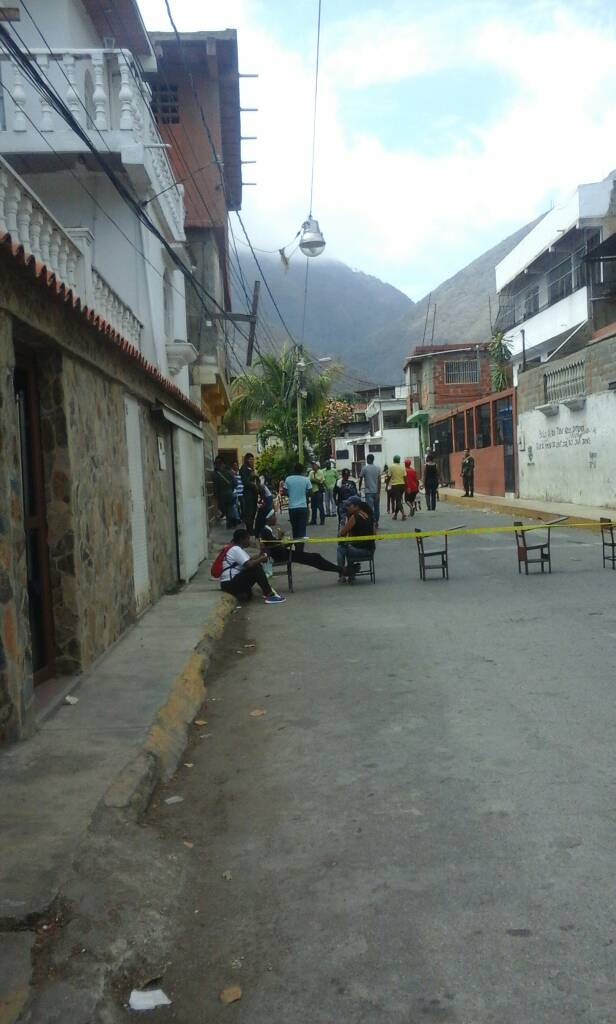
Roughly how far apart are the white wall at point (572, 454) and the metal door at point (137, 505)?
51.8ft

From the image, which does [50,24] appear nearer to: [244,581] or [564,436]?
[244,581]

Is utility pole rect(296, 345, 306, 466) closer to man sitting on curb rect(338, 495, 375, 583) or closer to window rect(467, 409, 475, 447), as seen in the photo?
window rect(467, 409, 475, 447)

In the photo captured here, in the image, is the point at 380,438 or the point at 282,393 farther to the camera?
the point at 380,438

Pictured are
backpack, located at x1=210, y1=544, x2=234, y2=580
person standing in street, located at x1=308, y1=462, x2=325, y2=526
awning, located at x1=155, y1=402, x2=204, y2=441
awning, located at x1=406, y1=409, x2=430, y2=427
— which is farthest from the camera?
awning, located at x1=406, y1=409, x2=430, y2=427

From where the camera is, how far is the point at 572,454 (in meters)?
26.4

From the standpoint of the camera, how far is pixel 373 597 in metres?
12.4

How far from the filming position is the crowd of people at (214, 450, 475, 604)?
12555 mm

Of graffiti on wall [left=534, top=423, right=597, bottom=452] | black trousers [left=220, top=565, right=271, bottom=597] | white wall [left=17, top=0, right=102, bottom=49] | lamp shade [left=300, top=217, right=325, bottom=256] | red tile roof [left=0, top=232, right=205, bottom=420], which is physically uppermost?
white wall [left=17, top=0, right=102, bottom=49]

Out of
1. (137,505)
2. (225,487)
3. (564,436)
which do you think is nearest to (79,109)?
(137,505)

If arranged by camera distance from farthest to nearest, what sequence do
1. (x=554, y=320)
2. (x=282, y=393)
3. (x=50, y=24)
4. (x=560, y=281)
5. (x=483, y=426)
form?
1. (x=554, y=320)
2. (x=560, y=281)
3. (x=282, y=393)
4. (x=483, y=426)
5. (x=50, y=24)

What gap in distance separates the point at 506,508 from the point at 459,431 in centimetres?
1563

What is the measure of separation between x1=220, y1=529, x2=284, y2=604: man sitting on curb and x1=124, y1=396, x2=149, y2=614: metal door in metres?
1.57

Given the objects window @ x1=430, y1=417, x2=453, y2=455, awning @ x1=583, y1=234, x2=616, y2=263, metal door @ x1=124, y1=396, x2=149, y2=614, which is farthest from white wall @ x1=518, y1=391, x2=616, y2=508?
metal door @ x1=124, y1=396, x2=149, y2=614

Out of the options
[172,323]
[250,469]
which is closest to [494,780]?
[172,323]
